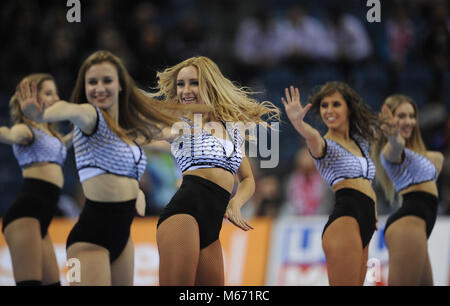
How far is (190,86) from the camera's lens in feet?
16.5

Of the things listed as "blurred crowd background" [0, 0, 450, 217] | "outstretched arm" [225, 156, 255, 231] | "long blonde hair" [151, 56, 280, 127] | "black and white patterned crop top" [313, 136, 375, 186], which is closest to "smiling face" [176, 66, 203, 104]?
"long blonde hair" [151, 56, 280, 127]

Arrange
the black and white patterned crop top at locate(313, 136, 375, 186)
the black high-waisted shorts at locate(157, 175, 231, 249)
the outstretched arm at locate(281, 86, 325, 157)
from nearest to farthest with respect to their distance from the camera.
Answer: the black high-waisted shorts at locate(157, 175, 231, 249), the outstretched arm at locate(281, 86, 325, 157), the black and white patterned crop top at locate(313, 136, 375, 186)

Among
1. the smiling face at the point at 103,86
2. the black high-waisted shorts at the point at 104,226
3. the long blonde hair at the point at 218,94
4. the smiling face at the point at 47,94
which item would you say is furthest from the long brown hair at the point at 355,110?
the smiling face at the point at 47,94

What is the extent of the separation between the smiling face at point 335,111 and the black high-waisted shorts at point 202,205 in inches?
60.1

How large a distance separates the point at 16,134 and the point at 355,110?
3.14 metres

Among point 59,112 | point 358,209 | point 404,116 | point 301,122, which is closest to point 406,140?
point 404,116

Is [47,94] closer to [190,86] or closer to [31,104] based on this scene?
[31,104]

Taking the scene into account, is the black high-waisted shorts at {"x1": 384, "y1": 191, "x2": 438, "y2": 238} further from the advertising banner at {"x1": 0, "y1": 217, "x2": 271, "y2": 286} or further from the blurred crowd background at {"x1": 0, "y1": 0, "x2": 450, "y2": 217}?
the blurred crowd background at {"x1": 0, "y1": 0, "x2": 450, "y2": 217}

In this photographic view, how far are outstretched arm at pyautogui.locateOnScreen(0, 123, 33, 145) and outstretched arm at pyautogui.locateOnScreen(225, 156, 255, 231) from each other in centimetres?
217

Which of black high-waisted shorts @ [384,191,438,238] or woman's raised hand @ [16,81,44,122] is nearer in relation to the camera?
woman's raised hand @ [16,81,44,122]

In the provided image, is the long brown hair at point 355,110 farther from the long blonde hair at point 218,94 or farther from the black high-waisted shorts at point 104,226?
the black high-waisted shorts at point 104,226

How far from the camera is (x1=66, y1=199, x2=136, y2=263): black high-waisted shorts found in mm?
4840

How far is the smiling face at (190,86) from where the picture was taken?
5.02 metres
